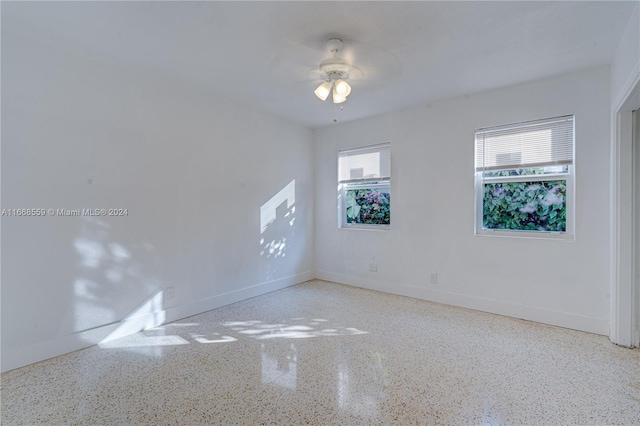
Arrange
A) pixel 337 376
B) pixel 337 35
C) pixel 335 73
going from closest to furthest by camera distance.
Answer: pixel 337 376 → pixel 337 35 → pixel 335 73

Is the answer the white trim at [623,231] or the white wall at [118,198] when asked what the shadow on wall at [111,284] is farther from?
the white trim at [623,231]

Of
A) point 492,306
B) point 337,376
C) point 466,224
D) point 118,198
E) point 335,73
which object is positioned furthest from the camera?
point 466,224

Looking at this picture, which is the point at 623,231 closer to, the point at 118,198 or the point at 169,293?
the point at 169,293

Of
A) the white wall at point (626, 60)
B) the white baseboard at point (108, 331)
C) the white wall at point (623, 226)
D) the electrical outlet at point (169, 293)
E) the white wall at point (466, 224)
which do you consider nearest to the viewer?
the white wall at point (626, 60)

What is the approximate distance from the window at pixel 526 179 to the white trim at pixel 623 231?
0.44 metres

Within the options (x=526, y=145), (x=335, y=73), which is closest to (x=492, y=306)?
(x=526, y=145)

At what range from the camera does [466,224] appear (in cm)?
370

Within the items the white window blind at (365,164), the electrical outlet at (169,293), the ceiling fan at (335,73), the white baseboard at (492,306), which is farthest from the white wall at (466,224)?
the electrical outlet at (169,293)

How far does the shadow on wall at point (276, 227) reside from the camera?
434 cm

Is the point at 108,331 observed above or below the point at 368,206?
below

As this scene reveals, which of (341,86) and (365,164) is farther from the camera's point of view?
(365,164)

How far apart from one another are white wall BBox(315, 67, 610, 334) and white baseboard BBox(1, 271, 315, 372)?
5.52ft

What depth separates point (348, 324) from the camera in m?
3.23

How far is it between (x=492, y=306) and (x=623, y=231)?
55.4 inches
